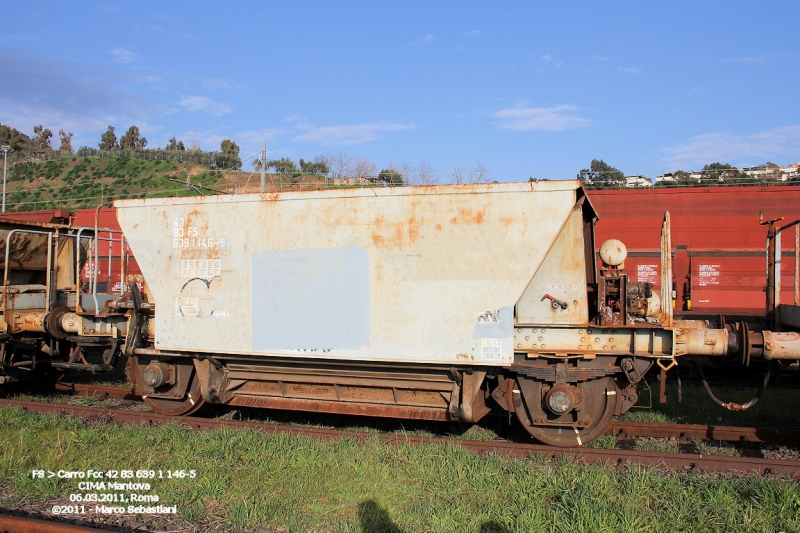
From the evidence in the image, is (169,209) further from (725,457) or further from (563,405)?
(725,457)

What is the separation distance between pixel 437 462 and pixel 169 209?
4347mm

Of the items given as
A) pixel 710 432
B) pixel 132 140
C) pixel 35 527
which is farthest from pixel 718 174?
pixel 132 140

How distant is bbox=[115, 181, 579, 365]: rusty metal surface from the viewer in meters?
5.57

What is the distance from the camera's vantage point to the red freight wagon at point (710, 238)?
12.0 meters

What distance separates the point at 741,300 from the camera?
12.0 meters

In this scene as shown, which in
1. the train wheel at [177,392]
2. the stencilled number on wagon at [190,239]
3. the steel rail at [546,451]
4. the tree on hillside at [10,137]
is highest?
the tree on hillside at [10,137]

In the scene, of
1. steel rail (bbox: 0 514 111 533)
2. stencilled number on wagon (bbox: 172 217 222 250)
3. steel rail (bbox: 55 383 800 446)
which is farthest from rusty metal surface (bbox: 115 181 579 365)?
steel rail (bbox: 0 514 111 533)

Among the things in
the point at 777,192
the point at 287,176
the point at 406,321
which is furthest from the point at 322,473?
the point at 287,176

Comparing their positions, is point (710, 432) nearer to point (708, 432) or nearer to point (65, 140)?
point (708, 432)

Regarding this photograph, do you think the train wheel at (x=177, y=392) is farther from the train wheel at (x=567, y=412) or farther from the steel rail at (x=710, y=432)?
the steel rail at (x=710, y=432)

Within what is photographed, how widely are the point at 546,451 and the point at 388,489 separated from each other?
1.97 metres

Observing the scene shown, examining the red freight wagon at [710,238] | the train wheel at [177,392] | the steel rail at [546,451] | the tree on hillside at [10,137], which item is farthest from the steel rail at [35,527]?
the tree on hillside at [10,137]

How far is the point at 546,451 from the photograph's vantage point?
5.83 m

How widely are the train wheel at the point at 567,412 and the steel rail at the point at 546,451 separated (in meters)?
0.19
